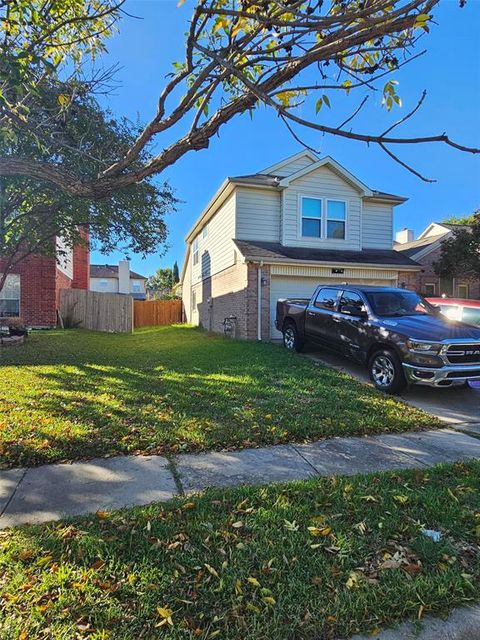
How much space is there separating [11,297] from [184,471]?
1735 centimetres

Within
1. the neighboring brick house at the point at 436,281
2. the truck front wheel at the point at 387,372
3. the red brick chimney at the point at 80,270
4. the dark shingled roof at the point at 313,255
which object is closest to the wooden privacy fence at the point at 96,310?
the red brick chimney at the point at 80,270

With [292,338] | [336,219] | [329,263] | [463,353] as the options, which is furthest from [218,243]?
[463,353]

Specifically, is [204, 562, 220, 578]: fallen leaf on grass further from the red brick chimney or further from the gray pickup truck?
the red brick chimney

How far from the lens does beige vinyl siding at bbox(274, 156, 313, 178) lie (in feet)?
48.3

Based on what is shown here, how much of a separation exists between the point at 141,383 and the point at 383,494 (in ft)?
16.4

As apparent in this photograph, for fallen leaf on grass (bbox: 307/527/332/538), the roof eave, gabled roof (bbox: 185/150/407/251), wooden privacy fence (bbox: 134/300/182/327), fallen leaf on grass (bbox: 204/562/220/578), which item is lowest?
fallen leaf on grass (bbox: 204/562/220/578)

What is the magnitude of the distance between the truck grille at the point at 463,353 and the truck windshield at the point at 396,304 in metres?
1.38

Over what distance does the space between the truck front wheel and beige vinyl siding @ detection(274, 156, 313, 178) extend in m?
9.98

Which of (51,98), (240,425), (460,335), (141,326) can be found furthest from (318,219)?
(141,326)

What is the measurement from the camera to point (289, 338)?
10617 mm

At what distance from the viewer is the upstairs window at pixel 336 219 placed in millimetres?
13969

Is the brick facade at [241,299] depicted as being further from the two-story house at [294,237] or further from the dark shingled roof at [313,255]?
the dark shingled roof at [313,255]

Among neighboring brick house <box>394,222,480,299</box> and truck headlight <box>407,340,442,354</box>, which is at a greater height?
neighboring brick house <box>394,222,480,299</box>

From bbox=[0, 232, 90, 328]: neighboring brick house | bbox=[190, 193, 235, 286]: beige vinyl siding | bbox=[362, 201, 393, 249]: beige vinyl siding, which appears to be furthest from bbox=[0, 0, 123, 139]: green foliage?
bbox=[0, 232, 90, 328]: neighboring brick house
